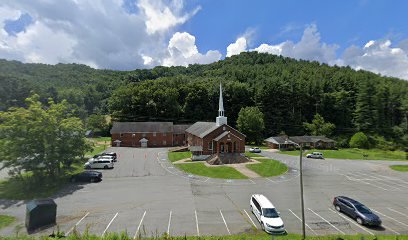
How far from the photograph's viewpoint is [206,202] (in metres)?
27.2

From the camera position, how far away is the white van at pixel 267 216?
20.0m

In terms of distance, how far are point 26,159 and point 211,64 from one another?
145m

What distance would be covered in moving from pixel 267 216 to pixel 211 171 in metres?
21.1

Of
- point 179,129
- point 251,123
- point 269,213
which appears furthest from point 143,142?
point 269,213

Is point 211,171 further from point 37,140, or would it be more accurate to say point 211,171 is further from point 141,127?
point 141,127

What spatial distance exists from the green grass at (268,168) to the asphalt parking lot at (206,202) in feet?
5.32

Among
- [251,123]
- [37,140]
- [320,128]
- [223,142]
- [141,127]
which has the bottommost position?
[223,142]

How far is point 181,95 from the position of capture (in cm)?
10025

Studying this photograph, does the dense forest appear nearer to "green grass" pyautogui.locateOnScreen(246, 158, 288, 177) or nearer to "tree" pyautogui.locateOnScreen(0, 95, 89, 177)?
"green grass" pyautogui.locateOnScreen(246, 158, 288, 177)

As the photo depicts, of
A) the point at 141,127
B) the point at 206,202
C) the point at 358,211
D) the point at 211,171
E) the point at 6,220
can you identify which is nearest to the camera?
the point at 6,220

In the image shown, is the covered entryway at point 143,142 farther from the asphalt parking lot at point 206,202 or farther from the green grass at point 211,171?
the asphalt parking lot at point 206,202

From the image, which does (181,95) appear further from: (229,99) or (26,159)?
(26,159)

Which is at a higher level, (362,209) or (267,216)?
(362,209)

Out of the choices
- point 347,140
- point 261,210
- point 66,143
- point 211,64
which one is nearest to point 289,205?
point 261,210
